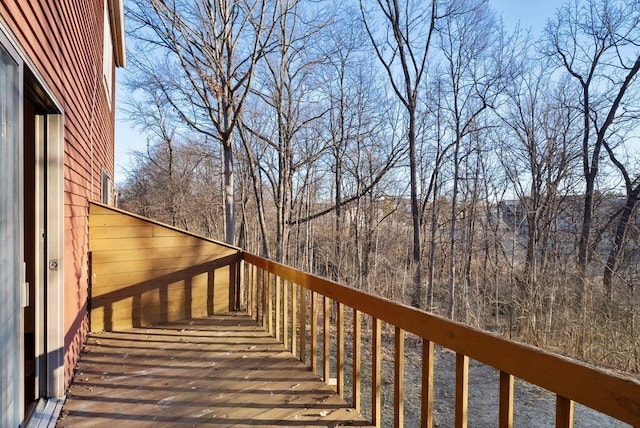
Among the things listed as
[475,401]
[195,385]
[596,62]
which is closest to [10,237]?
[195,385]

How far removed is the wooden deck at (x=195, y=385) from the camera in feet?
7.38

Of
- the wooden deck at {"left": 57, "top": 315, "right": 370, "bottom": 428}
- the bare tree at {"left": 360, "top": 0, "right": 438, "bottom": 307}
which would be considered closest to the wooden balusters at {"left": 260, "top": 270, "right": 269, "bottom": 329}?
the wooden deck at {"left": 57, "top": 315, "right": 370, "bottom": 428}

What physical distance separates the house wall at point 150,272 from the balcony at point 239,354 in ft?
0.04

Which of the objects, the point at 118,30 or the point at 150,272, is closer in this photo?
the point at 150,272

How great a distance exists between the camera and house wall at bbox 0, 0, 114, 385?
176 cm

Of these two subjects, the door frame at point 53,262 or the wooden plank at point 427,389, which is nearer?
the wooden plank at point 427,389

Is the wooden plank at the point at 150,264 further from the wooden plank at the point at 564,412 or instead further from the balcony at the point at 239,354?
the wooden plank at the point at 564,412

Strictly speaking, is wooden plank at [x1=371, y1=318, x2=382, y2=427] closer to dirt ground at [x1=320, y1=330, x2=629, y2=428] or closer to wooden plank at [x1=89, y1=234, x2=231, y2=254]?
dirt ground at [x1=320, y1=330, x2=629, y2=428]

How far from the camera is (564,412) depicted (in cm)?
116

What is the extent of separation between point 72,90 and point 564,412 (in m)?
3.66

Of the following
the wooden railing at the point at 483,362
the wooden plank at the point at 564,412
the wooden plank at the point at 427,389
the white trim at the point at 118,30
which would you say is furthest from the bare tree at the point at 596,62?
the white trim at the point at 118,30

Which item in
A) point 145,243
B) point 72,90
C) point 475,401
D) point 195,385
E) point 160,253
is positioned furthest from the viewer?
point 475,401

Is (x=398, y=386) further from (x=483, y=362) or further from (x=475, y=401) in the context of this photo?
(x=475, y=401)

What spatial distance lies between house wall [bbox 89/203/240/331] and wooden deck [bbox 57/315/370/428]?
0.33m
